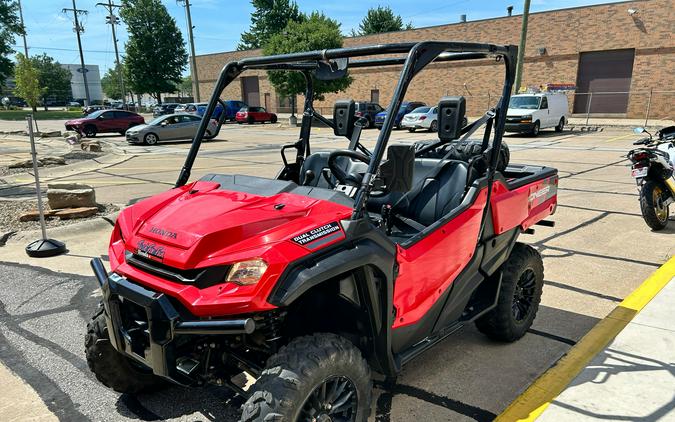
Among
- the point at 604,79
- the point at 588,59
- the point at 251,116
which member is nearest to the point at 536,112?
the point at 604,79

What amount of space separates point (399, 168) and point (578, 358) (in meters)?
2.22

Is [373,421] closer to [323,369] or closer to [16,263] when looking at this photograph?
Result: [323,369]

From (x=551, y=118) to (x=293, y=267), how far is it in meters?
23.8

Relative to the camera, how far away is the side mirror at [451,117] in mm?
3045

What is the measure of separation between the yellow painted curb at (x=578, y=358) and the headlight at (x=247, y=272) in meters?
1.74

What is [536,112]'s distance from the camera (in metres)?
21.8

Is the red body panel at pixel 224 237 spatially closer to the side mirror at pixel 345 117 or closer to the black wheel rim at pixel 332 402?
the black wheel rim at pixel 332 402

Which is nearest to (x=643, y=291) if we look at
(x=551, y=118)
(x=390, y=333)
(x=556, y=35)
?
(x=390, y=333)

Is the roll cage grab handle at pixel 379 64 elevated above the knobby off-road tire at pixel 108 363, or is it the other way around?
the roll cage grab handle at pixel 379 64

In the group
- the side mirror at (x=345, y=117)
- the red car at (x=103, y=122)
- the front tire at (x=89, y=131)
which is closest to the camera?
the side mirror at (x=345, y=117)

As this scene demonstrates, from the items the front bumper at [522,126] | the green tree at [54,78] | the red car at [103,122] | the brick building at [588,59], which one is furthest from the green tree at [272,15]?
the green tree at [54,78]

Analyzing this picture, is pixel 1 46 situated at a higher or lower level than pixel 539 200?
higher

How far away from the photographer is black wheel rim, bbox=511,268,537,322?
12.6 ft

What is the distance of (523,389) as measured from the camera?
317cm
